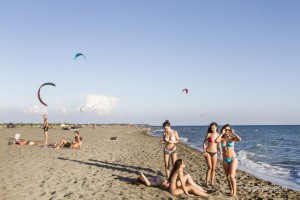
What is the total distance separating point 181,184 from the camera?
23.9 feet

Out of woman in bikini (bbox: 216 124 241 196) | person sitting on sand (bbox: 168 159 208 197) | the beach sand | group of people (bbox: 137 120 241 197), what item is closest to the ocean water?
the beach sand

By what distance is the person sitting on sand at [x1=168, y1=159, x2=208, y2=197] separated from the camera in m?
7.25

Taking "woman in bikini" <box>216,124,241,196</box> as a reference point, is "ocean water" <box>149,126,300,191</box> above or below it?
below

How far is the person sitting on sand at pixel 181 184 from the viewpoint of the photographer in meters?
7.25

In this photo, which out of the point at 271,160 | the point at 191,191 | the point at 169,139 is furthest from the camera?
the point at 271,160

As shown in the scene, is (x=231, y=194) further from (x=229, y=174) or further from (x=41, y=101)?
(x=41, y=101)

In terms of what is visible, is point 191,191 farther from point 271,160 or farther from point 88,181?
point 271,160

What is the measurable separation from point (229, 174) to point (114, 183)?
11.9 feet

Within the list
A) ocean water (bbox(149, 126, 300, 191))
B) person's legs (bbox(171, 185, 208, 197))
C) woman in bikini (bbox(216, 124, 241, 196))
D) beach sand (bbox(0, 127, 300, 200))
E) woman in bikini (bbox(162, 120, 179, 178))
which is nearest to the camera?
woman in bikini (bbox(216, 124, 241, 196))

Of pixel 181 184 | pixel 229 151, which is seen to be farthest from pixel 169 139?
pixel 229 151

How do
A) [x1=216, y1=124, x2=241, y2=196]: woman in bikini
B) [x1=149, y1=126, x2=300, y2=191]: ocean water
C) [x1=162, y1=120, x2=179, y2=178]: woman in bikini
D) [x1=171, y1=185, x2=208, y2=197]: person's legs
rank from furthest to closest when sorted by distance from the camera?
[x1=149, y1=126, x2=300, y2=191]: ocean water → [x1=162, y1=120, x2=179, y2=178]: woman in bikini → [x1=171, y1=185, x2=208, y2=197]: person's legs → [x1=216, y1=124, x2=241, y2=196]: woman in bikini

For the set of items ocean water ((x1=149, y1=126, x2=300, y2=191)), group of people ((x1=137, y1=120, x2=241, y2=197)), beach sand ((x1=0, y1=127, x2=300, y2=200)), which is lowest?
ocean water ((x1=149, y1=126, x2=300, y2=191))

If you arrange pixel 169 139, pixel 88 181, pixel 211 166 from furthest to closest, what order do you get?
pixel 88 181 < pixel 169 139 < pixel 211 166

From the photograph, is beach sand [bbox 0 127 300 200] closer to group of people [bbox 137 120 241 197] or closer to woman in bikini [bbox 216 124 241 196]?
group of people [bbox 137 120 241 197]
